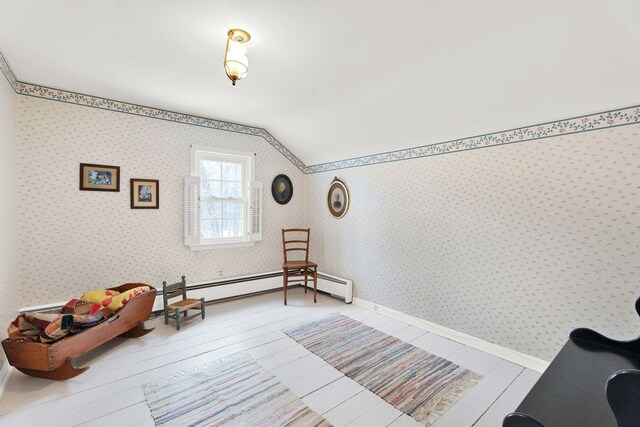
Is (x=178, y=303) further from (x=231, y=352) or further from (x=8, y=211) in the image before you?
(x=8, y=211)

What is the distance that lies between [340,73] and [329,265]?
9.67 ft

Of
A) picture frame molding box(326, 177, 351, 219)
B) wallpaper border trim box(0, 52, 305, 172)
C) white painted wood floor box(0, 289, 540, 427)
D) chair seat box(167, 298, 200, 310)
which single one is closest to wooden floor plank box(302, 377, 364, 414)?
white painted wood floor box(0, 289, 540, 427)

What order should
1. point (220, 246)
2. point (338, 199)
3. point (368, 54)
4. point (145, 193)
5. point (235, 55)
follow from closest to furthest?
point (235, 55) → point (368, 54) → point (145, 193) → point (220, 246) → point (338, 199)

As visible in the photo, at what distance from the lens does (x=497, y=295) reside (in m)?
2.70

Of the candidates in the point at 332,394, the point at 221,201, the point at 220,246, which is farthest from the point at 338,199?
the point at 332,394

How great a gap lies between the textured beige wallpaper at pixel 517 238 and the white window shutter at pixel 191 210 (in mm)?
2409

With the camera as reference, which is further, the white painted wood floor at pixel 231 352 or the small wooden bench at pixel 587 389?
the white painted wood floor at pixel 231 352

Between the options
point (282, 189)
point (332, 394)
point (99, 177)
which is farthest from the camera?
point (282, 189)

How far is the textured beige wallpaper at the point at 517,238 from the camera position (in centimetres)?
209

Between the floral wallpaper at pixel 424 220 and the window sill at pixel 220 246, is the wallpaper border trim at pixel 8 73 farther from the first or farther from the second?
the window sill at pixel 220 246

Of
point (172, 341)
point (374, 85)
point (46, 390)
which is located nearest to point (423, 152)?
point (374, 85)

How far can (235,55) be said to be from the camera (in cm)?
204

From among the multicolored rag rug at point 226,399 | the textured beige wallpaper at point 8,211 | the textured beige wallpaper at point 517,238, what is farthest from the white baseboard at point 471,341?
the textured beige wallpaper at point 8,211

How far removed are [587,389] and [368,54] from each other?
2396 mm
